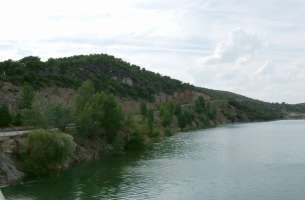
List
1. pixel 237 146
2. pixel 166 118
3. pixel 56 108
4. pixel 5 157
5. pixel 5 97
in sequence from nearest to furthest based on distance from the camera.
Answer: pixel 5 157
pixel 56 108
pixel 237 146
pixel 5 97
pixel 166 118

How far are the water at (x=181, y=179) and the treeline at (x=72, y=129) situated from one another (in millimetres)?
2472

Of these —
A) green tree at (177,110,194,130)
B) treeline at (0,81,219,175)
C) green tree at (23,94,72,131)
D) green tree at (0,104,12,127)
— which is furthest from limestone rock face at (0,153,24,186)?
green tree at (177,110,194,130)

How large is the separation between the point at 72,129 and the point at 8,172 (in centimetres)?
2233

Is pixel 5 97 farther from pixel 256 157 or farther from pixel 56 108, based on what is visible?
pixel 256 157

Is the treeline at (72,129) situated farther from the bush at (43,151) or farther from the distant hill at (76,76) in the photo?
the distant hill at (76,76)

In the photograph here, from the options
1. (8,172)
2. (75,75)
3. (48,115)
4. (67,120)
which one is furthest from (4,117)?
(75,75)

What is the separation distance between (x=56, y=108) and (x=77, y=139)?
5062 mm

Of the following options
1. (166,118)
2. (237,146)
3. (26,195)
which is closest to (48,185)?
(26,195)

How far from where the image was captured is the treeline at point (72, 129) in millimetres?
52688

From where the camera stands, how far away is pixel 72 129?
71.5 meters

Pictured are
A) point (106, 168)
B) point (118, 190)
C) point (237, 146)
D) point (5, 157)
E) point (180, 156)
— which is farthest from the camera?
point (237, 146)

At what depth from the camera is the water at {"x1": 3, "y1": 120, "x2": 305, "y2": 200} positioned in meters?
44.0

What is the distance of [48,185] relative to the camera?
48.8 m

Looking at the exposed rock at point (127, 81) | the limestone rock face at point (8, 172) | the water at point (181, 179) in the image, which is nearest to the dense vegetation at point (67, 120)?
the limestone rock face at point (8, 172)
